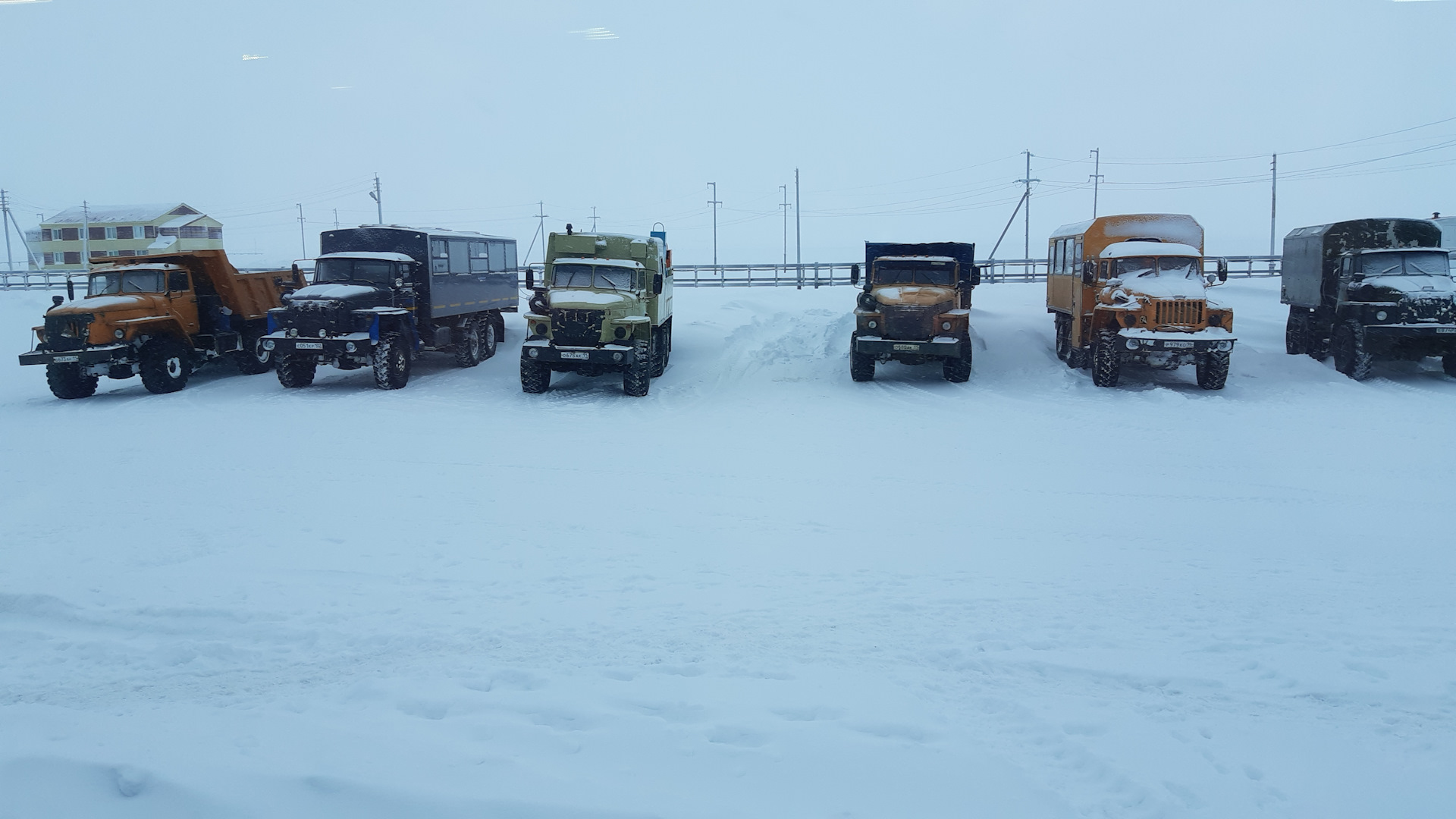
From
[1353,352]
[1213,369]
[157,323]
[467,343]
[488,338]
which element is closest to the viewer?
[1213,369]

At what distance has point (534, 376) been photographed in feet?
51.3

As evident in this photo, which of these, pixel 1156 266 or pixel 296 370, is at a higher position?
pixel 1156 266

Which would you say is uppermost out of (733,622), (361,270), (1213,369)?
(361,270)

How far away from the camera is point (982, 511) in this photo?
849cm

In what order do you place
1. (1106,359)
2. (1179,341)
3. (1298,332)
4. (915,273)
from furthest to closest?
(1298,332), (915,273), (1106,359), (1179,341)

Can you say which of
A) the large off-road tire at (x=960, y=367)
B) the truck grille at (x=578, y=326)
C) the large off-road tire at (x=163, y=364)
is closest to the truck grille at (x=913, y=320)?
the large off-road tire at (x=960, y=367)

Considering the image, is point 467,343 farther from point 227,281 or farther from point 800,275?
point 800,275

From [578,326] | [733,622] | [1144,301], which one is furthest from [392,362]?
[1144,301]

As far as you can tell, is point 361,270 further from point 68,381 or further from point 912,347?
point 912,347

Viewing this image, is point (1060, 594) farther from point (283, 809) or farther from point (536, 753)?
point (283, 809)

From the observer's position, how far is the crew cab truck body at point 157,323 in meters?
15.3

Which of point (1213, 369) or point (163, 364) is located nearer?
point (1213, 369)

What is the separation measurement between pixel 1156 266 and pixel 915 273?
4055 mm

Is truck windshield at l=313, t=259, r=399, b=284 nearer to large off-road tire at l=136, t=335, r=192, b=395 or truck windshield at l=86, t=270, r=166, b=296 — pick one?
large off-road tire at l=136, t=335, r=192, b=395
